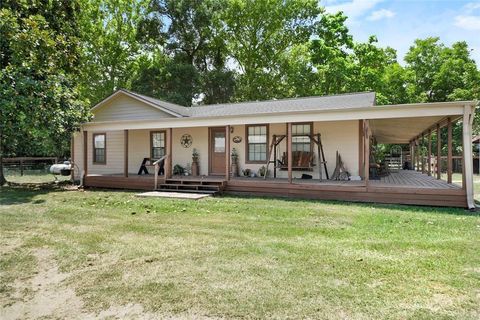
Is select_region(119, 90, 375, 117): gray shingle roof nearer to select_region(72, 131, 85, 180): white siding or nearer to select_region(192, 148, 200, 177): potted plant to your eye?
select_region(192, 148, 200, 177): potted plant

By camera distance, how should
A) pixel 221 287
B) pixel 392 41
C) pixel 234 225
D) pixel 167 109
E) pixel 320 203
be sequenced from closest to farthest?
1. pixel 221 287
2. pixel 234 225
3. pixel 320 203
4. pixel 167 109
5. pixel 392 41

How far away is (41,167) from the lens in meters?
23.9

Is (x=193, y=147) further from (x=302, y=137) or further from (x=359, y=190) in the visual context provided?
(x=359, y=190)

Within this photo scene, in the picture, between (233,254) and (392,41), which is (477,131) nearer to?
(392,41)

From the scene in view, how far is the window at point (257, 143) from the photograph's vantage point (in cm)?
1199

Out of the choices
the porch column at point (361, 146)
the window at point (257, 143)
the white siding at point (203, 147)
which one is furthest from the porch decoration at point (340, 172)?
the window at point (257, 143)

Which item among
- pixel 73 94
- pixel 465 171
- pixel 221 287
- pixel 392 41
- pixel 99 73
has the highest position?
pixel 392 41

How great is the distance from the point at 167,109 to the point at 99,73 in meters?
15.2

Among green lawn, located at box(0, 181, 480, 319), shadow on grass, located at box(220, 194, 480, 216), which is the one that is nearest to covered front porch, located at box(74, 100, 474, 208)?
shadow on grass, located at box(220, 194, 480, 216)

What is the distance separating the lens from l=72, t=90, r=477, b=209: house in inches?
334

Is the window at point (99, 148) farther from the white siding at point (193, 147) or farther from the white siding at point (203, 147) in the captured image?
the white siding at point (193, 147)

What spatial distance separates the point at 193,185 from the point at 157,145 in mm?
3860

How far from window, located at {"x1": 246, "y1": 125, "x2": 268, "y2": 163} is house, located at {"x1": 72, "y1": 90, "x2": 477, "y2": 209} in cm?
4

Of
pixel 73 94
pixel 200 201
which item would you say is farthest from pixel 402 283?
pixel 73 94
